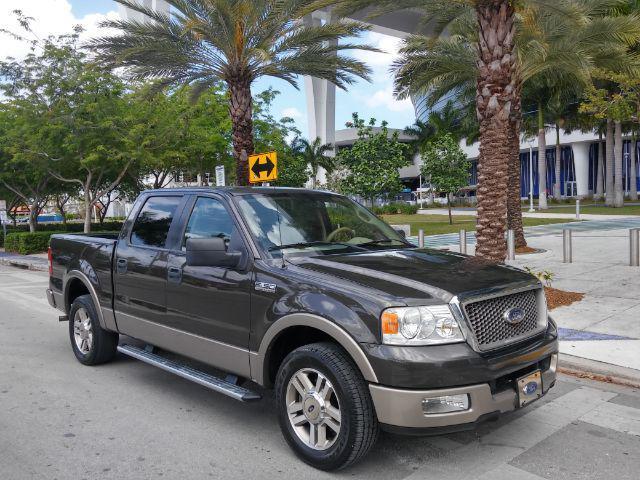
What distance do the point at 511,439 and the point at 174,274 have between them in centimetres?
284

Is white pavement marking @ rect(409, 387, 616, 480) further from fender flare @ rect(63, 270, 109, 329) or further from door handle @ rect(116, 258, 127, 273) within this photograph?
fender flare @ rect(63, 270, 109, 329)

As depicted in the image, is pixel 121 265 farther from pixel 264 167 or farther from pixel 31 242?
pixel 31 242

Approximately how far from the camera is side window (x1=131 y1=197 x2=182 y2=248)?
505 centimetres

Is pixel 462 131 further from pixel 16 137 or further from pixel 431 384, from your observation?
pixel 431 384

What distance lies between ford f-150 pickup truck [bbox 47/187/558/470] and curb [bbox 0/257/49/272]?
606 inches

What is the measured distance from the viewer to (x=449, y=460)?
3730mm

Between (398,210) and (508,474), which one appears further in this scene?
(398,210)

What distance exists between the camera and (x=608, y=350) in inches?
249

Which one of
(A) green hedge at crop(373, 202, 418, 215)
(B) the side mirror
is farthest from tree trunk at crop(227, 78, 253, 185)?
(A) green hedge at crop(373, 202, 418, 215)

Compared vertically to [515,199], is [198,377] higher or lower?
lower

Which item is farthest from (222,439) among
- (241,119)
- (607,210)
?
(607,210)

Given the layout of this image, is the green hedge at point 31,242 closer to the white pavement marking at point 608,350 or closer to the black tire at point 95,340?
the black tire at point 95,340

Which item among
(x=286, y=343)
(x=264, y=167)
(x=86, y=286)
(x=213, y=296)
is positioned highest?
(x=264, y=167)

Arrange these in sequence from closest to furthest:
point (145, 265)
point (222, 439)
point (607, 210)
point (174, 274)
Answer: point (222, 439) < point (174, 274) < point (145, 265) < point (607, 210)
